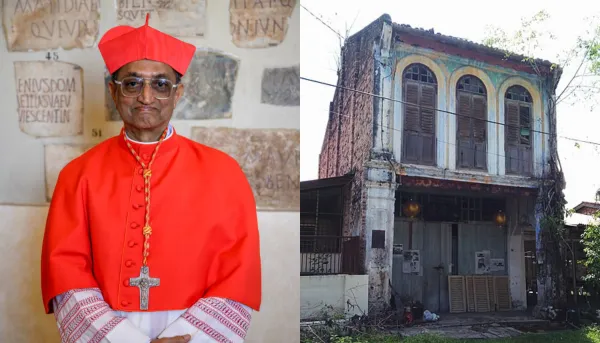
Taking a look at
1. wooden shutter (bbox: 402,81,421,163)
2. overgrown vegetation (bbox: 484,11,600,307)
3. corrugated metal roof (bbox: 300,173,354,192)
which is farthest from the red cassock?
overgrown vegetation (bbox: 484,11,600,307)

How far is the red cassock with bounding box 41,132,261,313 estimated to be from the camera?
117cm

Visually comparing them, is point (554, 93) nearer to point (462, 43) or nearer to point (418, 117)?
point (462, 43)

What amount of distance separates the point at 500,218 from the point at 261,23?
130 cm

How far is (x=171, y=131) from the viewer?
1.32 meters

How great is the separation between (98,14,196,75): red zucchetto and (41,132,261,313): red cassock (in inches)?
8.5

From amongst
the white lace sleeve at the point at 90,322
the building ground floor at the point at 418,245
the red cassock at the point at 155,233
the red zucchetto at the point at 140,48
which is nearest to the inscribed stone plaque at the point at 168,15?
the red zucchetto at the point at 140,48

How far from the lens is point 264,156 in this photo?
1.69 metres

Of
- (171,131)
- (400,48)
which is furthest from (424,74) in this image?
(171,131)

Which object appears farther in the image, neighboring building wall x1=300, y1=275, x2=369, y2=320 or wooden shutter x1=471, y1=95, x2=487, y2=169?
wooden shutter x1=471, y1=95, x2=487, y2=169

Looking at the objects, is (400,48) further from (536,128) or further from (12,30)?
(12,30)

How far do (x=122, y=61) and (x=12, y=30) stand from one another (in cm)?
85

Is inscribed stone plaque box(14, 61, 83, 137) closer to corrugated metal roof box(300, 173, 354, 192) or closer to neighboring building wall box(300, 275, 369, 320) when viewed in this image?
corrugated metal roof box(300, 173, 354, 192)

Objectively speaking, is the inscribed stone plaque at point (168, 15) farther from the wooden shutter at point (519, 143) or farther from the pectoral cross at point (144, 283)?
the wooden shutter at point (519, 143)

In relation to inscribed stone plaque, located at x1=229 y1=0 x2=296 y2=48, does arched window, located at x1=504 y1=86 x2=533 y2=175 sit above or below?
below
